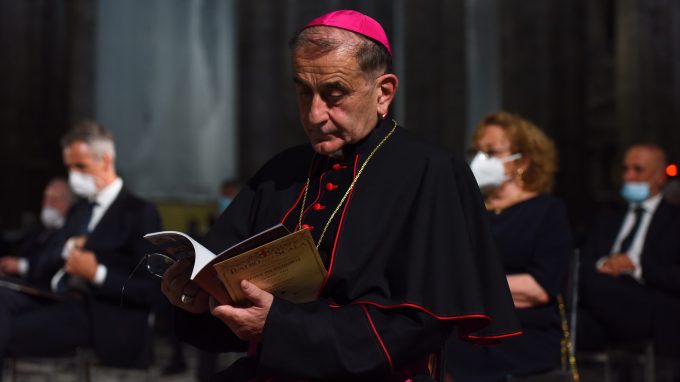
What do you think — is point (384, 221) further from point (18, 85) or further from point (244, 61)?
point (18, 85)

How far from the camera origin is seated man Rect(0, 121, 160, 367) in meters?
4.74

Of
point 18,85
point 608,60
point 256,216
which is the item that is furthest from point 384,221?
point 608,60

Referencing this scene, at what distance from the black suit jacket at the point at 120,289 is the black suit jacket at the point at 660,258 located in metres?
2.40

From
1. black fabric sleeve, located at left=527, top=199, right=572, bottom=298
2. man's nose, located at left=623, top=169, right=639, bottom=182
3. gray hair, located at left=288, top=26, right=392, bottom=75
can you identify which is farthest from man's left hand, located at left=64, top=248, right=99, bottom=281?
man's nose, located at left=623, top=169, right=639, bottom=182

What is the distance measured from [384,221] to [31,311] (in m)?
3.18

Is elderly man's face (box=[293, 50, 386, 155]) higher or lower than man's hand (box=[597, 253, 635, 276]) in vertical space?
higher

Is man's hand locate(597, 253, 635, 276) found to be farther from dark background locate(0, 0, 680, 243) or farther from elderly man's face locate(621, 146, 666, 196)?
dark background locate(0, 0, 680, 243)

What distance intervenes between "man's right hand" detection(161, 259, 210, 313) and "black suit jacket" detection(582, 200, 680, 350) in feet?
10.7

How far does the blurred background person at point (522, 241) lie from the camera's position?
3.68 meters

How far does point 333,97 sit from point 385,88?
0.17 metres

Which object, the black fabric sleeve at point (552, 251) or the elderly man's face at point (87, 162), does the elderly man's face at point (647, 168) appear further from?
the elderly man's face at point (87, 162)

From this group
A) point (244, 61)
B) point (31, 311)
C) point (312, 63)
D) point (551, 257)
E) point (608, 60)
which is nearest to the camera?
point (312, 63)

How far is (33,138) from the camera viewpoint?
14.0 meters

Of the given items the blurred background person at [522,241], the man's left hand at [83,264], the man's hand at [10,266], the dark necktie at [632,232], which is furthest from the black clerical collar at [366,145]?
the man's hand at [10,266]
